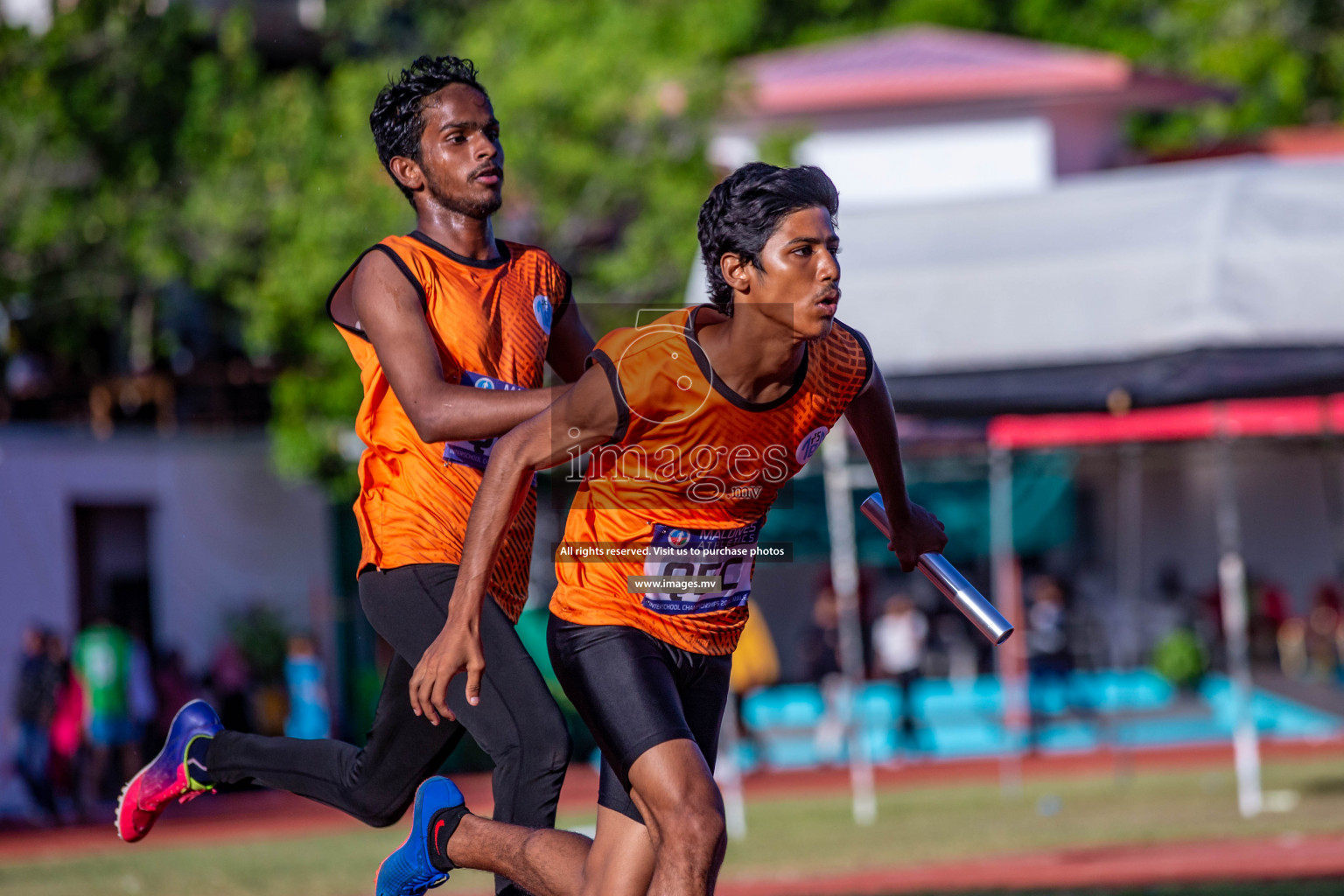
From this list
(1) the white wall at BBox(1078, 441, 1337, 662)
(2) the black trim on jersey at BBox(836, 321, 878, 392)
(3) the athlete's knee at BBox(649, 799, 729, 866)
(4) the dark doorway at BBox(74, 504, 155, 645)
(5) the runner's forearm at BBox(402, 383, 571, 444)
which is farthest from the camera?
(1) the white wall at BBox(1078, 441, 1337, 662)

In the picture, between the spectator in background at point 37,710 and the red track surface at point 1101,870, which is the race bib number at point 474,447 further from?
the spectator in background at point 37,710

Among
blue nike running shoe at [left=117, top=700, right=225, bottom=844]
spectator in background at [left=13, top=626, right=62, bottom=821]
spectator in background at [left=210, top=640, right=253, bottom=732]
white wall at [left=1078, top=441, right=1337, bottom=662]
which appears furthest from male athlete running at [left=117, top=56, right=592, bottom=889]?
white wall at [left=1078, top=441, right=1337, bottom=662]

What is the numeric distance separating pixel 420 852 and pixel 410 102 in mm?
1948

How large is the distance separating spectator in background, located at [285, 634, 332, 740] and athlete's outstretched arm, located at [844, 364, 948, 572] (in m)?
15.4

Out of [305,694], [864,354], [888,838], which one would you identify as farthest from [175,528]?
[864,354]

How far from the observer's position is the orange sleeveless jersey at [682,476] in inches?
163

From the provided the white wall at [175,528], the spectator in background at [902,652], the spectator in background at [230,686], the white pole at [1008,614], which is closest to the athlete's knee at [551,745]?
the white pole at [1008,614]

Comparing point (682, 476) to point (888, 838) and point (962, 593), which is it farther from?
point (888, 838)

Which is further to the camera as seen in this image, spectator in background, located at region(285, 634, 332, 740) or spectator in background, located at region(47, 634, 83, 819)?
spectator in background, located at region(285, 634, 332, 740)

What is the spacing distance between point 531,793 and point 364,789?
58cm

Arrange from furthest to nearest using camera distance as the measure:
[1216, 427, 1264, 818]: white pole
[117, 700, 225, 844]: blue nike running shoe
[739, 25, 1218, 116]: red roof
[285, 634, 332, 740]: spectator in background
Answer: [739, 25, 1218, 116]: red roof
[285, 634, 332, 740]: spectator in background
[1216, 427, 1264, 818]: white pole
[117, 700, 225, 844]: blue nike running shoe

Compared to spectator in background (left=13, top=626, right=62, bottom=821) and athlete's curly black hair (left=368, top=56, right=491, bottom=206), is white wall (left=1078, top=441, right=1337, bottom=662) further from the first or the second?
athlete's curly black hair (left=368, top=56, right=491, bottom=206)

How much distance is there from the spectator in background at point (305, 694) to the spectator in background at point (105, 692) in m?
2.25

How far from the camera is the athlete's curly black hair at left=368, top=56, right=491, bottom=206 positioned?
4.63 metres
